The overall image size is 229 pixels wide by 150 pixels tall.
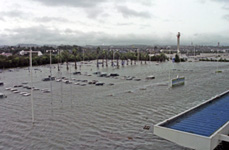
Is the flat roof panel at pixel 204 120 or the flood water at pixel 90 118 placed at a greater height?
the flat roof panel at pixel 204 120

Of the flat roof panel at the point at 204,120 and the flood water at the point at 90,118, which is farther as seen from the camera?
the flood water at the point at 90,118

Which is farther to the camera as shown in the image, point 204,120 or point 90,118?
point 90,118

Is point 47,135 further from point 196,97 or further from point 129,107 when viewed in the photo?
point 196,97

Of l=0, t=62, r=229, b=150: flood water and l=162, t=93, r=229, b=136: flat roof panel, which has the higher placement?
l=162, t=93, r=229, b=136: flat roof panel

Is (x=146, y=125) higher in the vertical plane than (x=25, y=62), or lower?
lower

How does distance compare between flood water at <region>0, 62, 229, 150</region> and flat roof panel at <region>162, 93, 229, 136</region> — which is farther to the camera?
flood water at <region>0, 62, 229, 150</region>

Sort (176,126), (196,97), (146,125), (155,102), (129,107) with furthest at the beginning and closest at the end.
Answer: (196,97) → (155,102) → (129,107) → (146,125) → (176,126)

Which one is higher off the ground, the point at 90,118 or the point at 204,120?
the point at 204,120

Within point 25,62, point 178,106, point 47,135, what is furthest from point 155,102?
point 25,62
